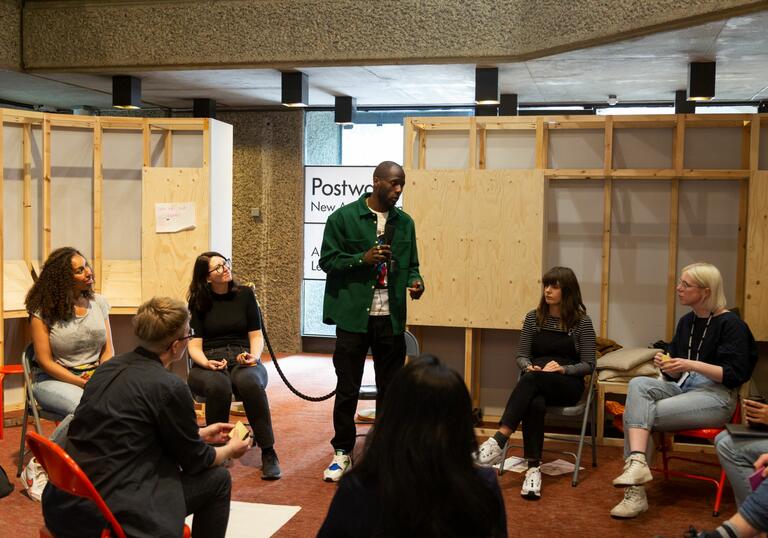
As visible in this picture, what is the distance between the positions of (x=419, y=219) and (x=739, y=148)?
2.18 meters

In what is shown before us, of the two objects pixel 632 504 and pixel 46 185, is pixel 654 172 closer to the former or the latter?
pixel 632 504

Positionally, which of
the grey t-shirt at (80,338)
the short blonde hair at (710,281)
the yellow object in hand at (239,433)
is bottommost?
the yellow object in hand at (239,433)

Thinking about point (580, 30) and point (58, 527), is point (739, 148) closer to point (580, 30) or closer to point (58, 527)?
point (580, 30)

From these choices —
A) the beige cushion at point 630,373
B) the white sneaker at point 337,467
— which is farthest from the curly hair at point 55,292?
the beige cushion at point 630,373

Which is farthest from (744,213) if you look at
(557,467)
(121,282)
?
(121,282)

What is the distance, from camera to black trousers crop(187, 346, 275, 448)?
4848 millimetres

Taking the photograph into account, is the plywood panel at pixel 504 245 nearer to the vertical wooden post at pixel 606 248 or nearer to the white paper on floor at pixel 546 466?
the vertical wooden post at pixel 606 248

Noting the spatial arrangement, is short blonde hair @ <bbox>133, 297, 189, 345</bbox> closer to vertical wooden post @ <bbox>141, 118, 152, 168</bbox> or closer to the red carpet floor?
the red carpet floor

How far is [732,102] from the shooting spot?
8922 millimetres

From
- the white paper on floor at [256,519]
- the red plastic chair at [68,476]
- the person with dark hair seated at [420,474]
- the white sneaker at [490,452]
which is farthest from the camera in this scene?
the white sneaker at [490,452]

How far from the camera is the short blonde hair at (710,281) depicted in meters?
4.39

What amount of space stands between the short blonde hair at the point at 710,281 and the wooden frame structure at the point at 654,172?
119cm

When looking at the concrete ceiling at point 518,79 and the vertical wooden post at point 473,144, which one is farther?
the concrete ceiling at point 518,79

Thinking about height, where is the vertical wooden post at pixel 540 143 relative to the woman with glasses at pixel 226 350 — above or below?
above
